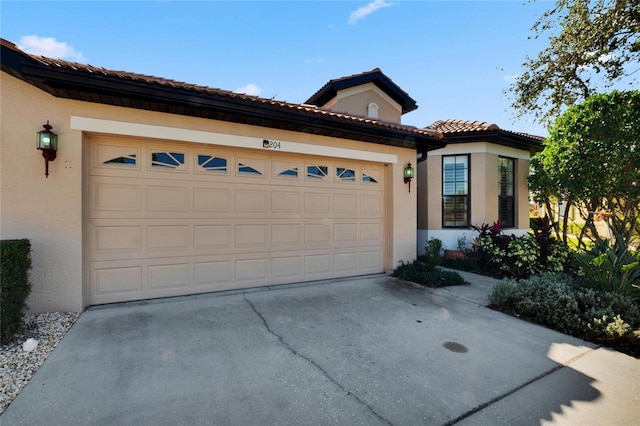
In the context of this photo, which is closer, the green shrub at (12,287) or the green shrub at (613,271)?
the green shrub at (12,287)

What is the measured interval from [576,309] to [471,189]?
554 cm

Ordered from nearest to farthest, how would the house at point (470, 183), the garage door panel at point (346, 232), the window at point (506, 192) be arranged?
the garage door panel at point (346, 232) → the house at point (470, 183) → the window at point (506, 192)

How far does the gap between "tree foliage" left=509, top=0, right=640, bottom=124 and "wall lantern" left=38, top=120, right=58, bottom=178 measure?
12.5 meters

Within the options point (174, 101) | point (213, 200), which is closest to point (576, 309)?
point (213, 200)

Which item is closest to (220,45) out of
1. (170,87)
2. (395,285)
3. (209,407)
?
(170,87)

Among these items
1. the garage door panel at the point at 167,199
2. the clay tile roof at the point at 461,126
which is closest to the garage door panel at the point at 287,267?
the garage door panel at the point at 167,199

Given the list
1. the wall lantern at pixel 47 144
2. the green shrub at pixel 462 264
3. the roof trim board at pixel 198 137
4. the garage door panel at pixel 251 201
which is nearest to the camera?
the wall lantern at pixel 47 144

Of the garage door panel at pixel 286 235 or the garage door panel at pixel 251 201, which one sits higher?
the garage door panel at pixel 251 201

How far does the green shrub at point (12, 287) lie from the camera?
3225mm

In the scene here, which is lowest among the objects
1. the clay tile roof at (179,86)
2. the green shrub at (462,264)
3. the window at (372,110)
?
the green shrub at (462,264)

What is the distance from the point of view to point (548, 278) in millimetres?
5379

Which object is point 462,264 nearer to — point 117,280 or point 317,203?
point 317,203

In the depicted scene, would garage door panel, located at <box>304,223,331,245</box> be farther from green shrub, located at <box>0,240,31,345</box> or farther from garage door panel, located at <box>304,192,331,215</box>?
green shrub, located at <box>0,240,31,345</box>

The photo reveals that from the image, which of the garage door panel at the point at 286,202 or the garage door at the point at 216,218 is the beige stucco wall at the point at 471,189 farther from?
the garage door panel at the point at 286,202
